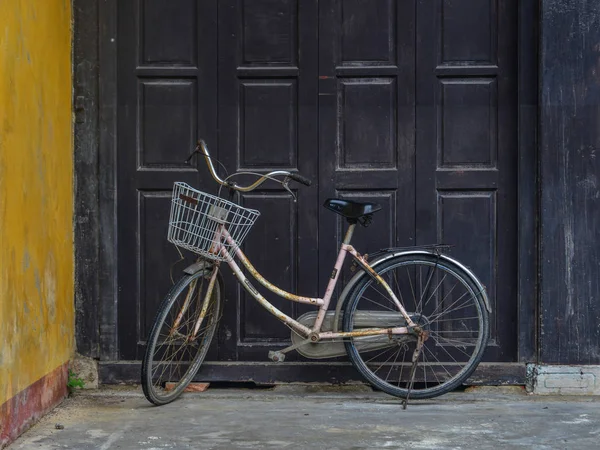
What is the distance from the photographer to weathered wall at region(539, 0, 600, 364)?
562cm

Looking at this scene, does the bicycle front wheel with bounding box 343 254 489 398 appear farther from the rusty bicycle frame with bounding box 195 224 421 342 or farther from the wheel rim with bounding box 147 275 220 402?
the wheel rim with bounding box 147 275 220 402

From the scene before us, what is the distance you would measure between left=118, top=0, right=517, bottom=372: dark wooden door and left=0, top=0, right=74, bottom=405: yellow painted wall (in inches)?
16.7

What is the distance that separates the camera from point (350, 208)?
5344 millimetres

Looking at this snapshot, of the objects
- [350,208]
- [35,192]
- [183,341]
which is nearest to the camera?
[35,192]

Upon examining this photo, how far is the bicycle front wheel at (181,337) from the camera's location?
5.18m

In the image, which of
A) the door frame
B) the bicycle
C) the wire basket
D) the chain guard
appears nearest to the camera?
the wire basket

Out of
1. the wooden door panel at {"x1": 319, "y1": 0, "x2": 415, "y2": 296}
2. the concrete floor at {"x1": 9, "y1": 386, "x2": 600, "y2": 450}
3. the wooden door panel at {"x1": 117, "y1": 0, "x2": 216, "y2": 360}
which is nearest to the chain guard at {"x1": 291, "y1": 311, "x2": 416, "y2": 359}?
the concrete floor at {"x1": 9, "y1": 386, "x2": 600, "y2": 450}

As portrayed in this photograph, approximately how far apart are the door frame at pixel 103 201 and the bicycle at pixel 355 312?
328mm

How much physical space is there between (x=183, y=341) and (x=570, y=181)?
2.70 meters

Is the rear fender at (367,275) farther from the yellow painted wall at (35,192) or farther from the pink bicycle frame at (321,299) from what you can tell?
the yellow painted wall at (35,192)

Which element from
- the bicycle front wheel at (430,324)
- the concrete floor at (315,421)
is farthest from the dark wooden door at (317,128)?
the concrete floor at (315,421)

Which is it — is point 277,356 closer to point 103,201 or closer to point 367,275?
point 367,275

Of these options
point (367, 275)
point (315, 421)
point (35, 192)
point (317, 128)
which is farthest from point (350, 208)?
point (35, 192)

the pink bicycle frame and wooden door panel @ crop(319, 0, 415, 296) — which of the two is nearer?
the pink bicycle frame
